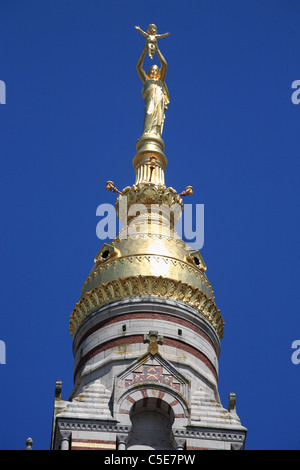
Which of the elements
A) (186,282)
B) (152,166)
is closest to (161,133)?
(152,166)

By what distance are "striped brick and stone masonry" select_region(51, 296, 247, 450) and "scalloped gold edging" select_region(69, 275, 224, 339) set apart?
0.30 metres

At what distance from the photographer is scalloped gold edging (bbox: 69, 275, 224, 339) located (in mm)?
50156

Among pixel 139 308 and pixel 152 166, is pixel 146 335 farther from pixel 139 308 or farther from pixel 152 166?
pixel 152 166

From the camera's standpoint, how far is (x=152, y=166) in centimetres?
5641

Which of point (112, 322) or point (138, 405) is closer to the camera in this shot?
point (138, 405)

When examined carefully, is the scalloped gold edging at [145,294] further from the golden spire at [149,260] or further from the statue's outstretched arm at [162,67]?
the statue's outstretched arm at [162,67]

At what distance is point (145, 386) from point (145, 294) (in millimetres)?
4947

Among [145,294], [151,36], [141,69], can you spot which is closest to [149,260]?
[145,294]

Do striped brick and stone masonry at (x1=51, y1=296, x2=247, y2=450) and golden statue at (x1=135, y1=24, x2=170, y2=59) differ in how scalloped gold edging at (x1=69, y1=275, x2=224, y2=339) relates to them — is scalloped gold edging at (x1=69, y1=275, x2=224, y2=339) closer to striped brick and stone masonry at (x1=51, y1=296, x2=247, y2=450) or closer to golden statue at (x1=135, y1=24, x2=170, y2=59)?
striped brick and stone masonry at (x1=51, y1=296, x2=247, y2=450)

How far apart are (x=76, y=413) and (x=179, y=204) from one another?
12.4m

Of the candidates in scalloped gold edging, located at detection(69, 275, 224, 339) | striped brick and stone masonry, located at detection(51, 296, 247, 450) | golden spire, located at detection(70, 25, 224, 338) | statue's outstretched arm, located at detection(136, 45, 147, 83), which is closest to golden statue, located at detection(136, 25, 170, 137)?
statue's outstretched arm, located at detection(136, 45, 147, 83)

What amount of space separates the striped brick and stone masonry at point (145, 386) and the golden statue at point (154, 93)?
1116 centimetres

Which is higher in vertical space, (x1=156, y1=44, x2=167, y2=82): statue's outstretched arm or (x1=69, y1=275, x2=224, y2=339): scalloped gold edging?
(x1=156, y1=44, x2=167, y2=82): statue's outstretched arm

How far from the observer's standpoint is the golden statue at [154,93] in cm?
5878
